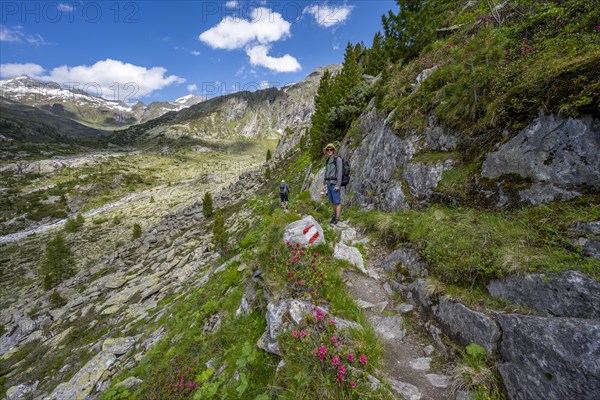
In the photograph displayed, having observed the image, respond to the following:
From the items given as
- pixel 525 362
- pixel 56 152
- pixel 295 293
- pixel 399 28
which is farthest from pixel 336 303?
pixel 56 152

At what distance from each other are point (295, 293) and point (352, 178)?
29.3 feet

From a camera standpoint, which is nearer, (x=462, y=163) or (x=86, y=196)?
(x=462, y=163)

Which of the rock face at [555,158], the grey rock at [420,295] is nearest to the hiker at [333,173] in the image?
the grey rock at [420,295]

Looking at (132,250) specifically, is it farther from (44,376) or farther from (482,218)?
(482,218)

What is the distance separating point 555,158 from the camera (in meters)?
5.05

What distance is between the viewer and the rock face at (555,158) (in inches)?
180

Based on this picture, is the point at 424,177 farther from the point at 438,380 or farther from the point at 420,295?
the point at 438,380

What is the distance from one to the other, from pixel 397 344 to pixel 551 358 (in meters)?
2.09

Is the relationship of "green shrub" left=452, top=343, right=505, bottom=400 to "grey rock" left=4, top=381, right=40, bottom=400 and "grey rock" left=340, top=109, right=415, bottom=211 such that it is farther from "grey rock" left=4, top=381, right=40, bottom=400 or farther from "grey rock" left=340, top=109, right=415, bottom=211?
"grey rock" left=4, top=381, right=40, bottom=400

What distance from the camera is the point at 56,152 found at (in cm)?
11044

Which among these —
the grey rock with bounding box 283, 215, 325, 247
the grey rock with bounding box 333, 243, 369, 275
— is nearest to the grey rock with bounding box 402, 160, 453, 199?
the grey rock with bounding box 333, 243, 369, 275

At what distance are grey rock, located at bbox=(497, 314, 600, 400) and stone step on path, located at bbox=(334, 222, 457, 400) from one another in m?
0.89

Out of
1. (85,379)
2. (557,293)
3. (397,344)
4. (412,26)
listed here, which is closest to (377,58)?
(412,26)

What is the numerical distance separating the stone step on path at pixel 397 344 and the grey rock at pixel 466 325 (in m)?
0.51
